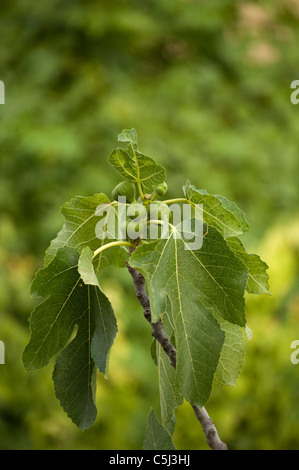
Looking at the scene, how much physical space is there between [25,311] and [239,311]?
1.53m

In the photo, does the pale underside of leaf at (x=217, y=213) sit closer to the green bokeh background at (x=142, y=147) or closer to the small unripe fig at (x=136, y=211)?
the small unripe fig at (x=136, y=211)

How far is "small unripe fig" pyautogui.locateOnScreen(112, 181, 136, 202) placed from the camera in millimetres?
440

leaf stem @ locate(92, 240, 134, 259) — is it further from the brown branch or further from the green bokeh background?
the green bokeh background

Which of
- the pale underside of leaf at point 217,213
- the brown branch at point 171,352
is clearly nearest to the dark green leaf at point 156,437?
the brown branch at point 171,352

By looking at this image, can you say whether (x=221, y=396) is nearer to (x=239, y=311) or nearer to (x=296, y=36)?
(x=239, y=311)

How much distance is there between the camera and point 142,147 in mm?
2186

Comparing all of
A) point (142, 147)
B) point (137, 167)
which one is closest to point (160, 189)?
point (137, 167)

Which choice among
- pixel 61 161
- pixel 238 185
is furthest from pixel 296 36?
pixel 61 161

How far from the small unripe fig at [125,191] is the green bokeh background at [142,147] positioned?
1.08 m

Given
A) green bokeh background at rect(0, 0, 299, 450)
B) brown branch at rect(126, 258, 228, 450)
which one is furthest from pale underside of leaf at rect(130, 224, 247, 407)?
green bokeh background at rect(0, 0, 299, 450)

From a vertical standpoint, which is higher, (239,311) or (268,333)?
(268,333)

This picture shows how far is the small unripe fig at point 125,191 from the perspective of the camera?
440 mm

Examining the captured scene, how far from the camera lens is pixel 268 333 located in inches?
60.0

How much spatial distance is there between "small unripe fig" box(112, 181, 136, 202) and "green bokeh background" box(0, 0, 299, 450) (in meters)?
1.08
